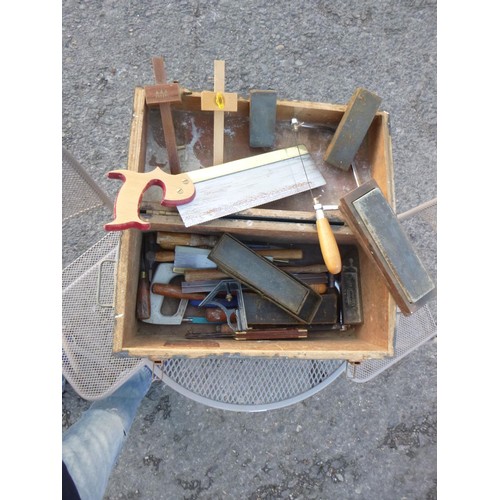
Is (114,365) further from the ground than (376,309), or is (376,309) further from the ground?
(376,309)

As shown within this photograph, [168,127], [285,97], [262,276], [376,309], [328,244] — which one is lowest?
[376,309]

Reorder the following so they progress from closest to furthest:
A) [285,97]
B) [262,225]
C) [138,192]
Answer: [138,192] < [262,225] < [285,97]

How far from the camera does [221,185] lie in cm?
135

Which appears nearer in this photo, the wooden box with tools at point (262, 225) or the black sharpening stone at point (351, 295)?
the wooden box with tools at point (262, 225)

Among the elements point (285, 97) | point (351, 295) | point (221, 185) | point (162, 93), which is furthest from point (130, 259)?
point (285, 97)

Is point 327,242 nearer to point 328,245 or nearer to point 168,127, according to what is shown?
point 328,245

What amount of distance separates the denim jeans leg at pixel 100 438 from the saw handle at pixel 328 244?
868 mm

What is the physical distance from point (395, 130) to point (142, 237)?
1399 millimetres

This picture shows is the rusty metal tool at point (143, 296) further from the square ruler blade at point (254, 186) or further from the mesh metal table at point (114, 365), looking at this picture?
the square ruler blade at point (254, 186)

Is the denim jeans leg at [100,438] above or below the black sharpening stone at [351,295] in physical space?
below

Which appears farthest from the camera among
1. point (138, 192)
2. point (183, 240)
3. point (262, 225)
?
point (183, 240)

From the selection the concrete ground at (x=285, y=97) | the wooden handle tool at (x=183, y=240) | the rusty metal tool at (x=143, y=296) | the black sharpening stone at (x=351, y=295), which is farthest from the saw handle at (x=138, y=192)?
the concrete ground at (x=285, y=97)

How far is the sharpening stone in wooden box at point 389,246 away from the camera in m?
1.27

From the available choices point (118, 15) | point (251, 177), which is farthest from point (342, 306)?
point (118, 15)
